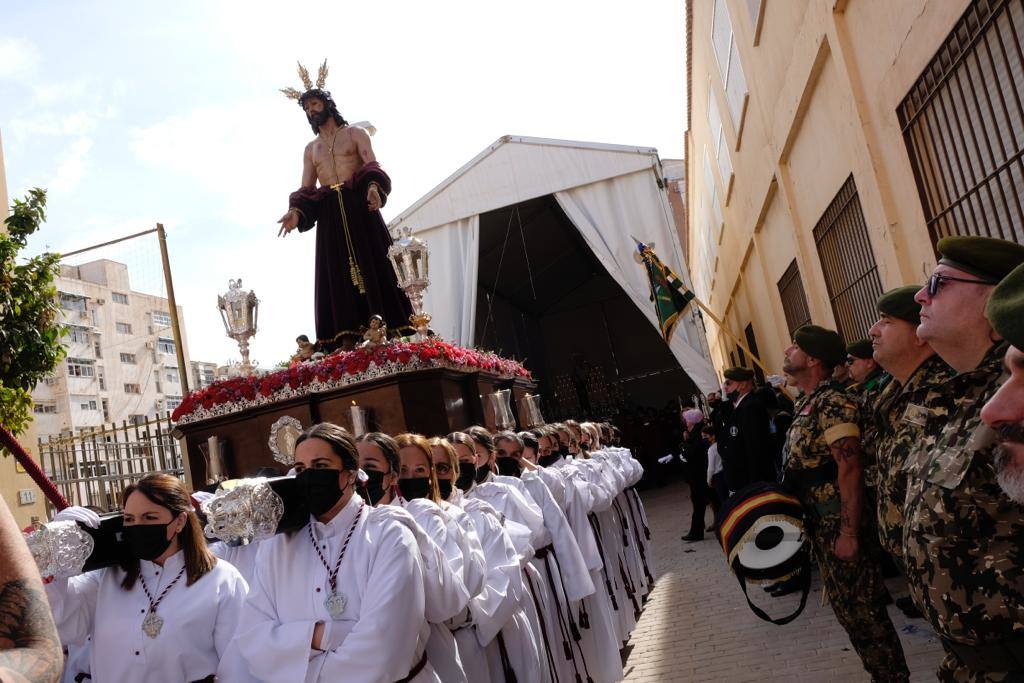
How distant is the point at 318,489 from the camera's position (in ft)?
10.8

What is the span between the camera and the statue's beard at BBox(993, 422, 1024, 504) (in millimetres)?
1758

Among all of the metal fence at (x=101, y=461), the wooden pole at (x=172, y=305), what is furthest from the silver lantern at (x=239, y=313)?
the wooden pole at (x=172, y=305)

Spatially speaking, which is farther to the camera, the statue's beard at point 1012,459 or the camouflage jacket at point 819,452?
the camouflage jacket at point 819,452

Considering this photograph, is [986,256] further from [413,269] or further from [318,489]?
[413,269]

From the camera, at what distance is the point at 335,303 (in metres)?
10.3

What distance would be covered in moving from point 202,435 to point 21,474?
4080 millimetres

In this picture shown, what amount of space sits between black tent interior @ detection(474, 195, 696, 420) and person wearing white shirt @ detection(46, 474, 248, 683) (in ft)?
54.7

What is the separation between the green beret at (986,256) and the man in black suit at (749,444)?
15.1 feet

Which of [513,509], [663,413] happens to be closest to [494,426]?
[513,509]

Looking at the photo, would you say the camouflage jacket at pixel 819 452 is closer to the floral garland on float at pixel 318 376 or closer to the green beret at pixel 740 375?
the green beret at pixel 740 375

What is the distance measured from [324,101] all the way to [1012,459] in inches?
398

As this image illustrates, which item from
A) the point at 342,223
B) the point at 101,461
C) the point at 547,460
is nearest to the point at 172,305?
the point at 101,461

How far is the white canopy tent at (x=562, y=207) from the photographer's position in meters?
18.1

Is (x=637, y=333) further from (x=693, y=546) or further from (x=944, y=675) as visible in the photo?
(x=944, y=675)
